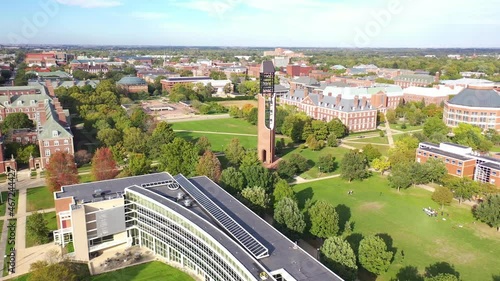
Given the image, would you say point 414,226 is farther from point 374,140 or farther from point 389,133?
point 389,133

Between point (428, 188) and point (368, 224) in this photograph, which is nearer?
point (368, 224)

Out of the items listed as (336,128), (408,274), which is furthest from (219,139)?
(408,274)

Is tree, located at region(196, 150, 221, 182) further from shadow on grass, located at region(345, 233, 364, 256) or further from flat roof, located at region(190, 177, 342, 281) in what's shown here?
shadow on grass, located at region(345, 233, 364, 256)

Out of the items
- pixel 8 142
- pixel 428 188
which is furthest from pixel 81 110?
pixel 428 188

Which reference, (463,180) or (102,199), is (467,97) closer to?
(463,180)

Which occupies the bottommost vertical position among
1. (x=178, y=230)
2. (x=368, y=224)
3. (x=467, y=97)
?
(x=368, y=224)

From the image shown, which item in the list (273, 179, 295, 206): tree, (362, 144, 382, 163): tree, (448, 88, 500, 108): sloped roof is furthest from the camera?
(448, 88, 500, 108): sloped roof

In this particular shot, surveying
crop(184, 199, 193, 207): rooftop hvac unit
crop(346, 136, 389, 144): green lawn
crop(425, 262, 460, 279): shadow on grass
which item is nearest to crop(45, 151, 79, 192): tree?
crop(184, 199, 193, 207): rooftop hvac unit
